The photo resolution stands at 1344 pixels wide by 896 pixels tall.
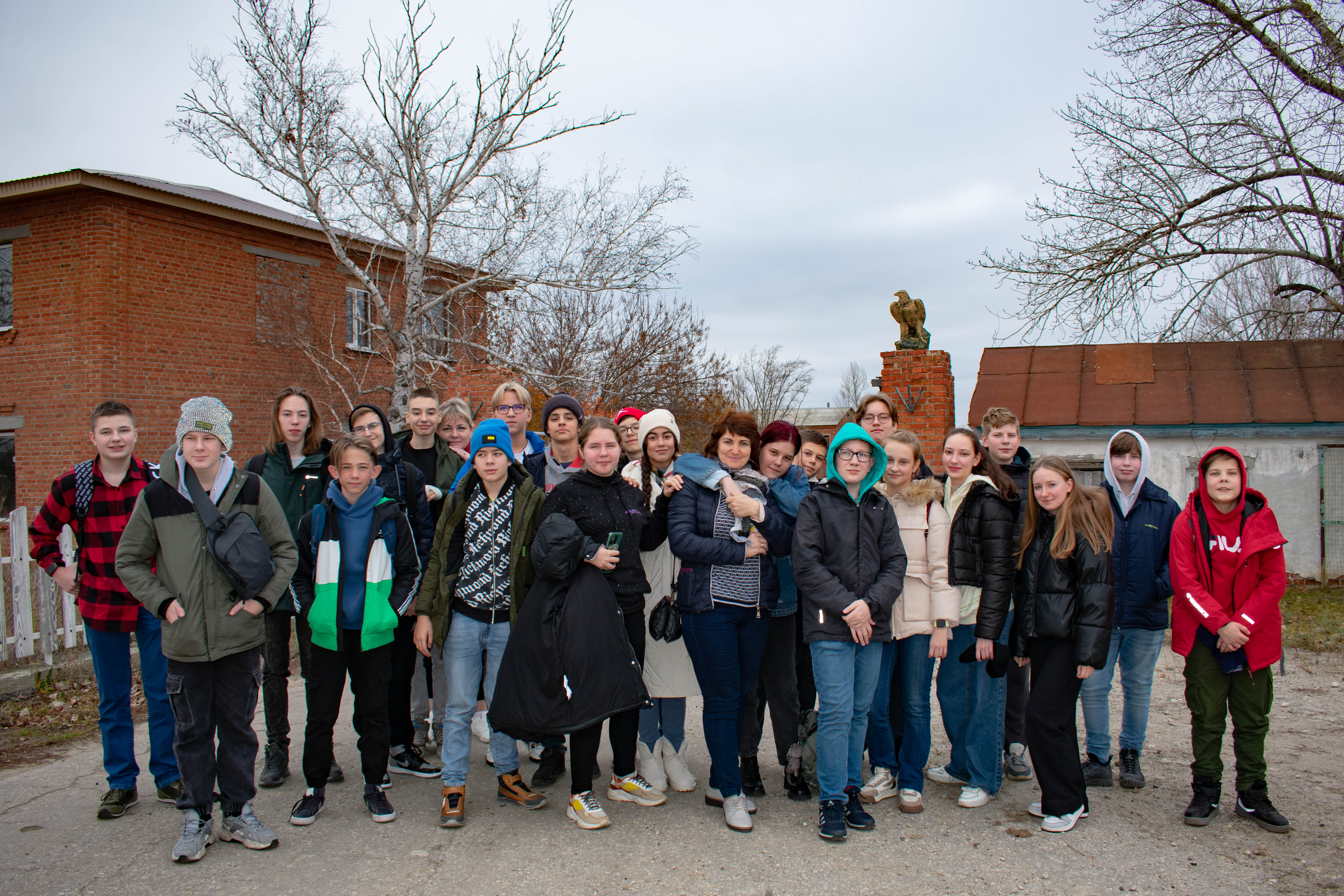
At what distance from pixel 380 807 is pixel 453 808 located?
0.37 meters

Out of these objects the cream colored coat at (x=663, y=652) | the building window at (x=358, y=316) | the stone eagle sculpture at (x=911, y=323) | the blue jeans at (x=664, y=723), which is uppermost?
the building window at (x=358, y=316)

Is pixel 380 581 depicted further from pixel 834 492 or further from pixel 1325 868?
pixel 1325 868

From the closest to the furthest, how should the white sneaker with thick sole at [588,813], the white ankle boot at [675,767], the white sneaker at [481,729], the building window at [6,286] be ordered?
the white sneaker with thick sole at [588,813] → the white ankle boot at [675,767] → the white sneaker at [481,729] → the building window at [6,286]

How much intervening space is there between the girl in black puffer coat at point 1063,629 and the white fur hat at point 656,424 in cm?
188

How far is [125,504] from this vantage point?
4.09 meters

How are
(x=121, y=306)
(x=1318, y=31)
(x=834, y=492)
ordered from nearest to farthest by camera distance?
(x=834, y=492), (x=1318, y=31), (x=121, y=306)

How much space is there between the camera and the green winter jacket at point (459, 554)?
3967 millimetres

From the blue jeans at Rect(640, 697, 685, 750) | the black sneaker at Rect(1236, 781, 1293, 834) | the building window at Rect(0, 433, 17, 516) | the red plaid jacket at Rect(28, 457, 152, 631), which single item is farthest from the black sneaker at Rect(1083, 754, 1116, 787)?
the building window at Rect(0, 433, 17, 516)

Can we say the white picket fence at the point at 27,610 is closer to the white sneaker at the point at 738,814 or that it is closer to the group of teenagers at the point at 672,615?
the group of teenagers at the point at 672,615

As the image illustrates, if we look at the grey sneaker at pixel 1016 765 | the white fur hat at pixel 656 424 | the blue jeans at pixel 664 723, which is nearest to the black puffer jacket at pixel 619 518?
the white fur hat at pixel 656 424

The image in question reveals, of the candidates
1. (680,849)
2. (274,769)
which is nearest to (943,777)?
(680,849)

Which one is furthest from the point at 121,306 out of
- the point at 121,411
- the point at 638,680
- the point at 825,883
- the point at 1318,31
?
the point at 1318,31

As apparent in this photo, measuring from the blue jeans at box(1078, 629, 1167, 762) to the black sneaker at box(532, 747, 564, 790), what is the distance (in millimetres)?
2874

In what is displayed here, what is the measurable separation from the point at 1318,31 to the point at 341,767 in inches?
605
